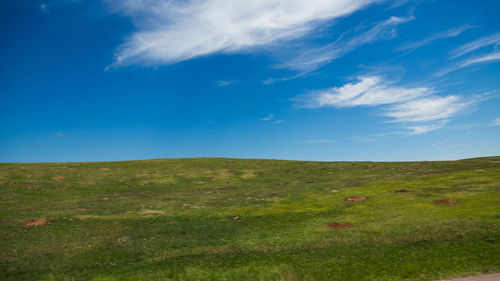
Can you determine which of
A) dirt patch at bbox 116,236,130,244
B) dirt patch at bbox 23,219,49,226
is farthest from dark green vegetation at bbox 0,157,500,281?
dirt patch at bbox 23,219,49,226

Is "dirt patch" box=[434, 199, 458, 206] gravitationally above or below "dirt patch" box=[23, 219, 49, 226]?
above

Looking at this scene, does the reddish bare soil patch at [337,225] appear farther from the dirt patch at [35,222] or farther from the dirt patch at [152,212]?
the dirt patch at [35,222]

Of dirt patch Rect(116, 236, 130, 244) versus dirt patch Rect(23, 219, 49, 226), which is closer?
dirt patch Rect(116, 236, 130, 244)

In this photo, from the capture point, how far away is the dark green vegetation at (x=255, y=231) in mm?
22047

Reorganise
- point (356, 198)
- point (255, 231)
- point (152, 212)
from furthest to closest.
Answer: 1. point (356, 198)
2. point (152, 212)
3. point (255, 231)

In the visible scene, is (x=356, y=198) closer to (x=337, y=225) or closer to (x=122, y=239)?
(x=337, y=225)

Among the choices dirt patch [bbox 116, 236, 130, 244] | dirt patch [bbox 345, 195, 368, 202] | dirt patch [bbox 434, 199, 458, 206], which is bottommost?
dirt patch [bbox 116, 236, 130, 244]

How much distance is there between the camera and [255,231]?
1239 inches

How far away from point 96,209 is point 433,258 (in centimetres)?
4191

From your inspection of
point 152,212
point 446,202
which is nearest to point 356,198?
point 446,202

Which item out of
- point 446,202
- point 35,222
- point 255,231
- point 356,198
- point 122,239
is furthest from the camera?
point 356,198

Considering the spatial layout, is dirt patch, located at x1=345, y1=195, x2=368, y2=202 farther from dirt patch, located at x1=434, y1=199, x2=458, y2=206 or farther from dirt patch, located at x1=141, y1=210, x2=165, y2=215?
dirt patch, located at x1=141, y1=210, x2=165, y2=215

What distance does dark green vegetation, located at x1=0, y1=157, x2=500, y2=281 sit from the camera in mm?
22047

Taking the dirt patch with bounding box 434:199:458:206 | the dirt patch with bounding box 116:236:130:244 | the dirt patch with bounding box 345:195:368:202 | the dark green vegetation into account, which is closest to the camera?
the dark green vegetation
